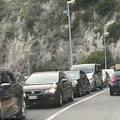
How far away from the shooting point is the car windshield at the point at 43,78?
13640 mm

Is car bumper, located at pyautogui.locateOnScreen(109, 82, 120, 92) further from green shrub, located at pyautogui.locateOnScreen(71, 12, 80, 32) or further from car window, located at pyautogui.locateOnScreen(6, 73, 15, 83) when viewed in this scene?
green shrub, located at pyautogui.locateOnScreen(71, 12, 80, 32)

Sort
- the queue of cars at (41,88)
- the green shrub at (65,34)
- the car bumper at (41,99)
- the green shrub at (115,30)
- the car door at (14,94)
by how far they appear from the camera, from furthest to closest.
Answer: the green shrub at (65,34) → the green shrub at (115,30) → the car bumper at (41,99) → the car door at (14,94) → the queue of cars at (41,88)

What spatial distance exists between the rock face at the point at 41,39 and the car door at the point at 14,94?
49923 millimetres

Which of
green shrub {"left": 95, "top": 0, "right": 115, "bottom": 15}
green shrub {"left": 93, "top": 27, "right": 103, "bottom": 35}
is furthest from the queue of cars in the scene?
green shrub {"left": 95, "top": 0, "right": 115, "bottom": 15}

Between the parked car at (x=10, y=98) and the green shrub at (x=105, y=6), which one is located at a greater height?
the green shrub at (x=105, y=6)

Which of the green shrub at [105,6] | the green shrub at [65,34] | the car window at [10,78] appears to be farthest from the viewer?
the green shrub at [65,34]

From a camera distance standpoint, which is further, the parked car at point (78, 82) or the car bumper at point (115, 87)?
the parked car at point (78, 82)

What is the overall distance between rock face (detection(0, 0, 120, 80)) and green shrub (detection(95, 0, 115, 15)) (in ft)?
4.48

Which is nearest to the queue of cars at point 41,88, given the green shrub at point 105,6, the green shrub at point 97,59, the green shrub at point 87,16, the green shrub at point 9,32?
the green shrub at point 97,59

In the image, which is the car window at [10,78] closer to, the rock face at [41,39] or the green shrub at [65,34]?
the rock face at [41,39]

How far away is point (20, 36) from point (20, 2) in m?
14.2

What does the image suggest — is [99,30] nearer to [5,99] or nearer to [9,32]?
[9,32]

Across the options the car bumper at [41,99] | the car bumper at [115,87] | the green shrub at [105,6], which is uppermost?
the green shrub at [105,6]

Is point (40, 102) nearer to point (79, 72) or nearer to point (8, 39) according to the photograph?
point (79, 72)
